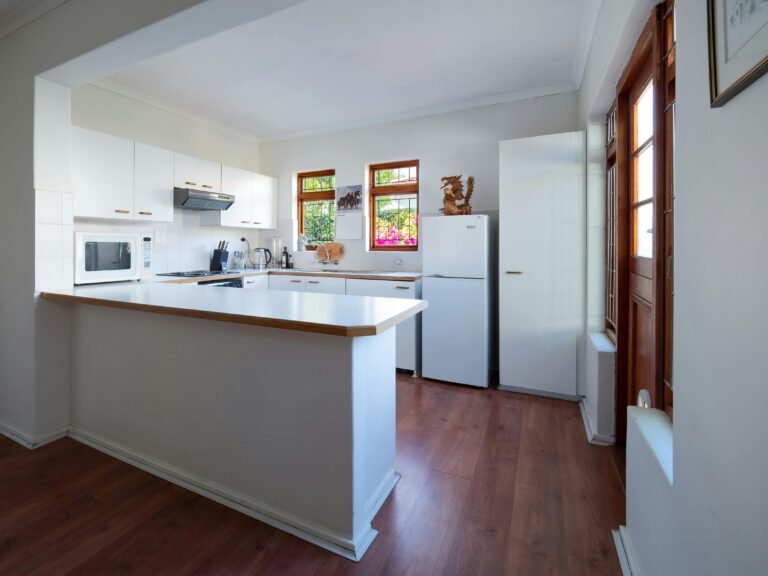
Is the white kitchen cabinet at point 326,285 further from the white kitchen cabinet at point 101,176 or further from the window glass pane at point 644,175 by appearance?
the window glass pane at point 644,175

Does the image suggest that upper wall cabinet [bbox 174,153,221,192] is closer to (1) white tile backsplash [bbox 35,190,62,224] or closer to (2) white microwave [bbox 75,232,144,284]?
(2) white microwave [bbox 75,232,144,284]

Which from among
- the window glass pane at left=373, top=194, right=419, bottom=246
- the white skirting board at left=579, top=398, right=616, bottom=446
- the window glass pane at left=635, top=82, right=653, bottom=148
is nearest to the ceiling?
the window glass pane at left=635, top=82, right=653, bottom=148

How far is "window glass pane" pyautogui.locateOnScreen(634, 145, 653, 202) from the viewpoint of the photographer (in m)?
1.74

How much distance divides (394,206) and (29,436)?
11.2ft

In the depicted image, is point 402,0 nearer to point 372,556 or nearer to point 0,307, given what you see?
point 372,556

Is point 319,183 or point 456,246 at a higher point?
point 319,183

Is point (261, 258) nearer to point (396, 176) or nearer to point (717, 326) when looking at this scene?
point (396, 176)

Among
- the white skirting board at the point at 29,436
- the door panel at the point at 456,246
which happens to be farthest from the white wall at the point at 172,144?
the door panel at the point at 456,246

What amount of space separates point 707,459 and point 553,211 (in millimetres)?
2385

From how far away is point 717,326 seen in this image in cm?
77

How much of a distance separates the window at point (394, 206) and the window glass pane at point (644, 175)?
7.58ft

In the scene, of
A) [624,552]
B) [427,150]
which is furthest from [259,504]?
[427,150]

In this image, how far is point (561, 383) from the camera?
2973 mm

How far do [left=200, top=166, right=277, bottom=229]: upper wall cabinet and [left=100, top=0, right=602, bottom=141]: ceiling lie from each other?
626 millimetres
